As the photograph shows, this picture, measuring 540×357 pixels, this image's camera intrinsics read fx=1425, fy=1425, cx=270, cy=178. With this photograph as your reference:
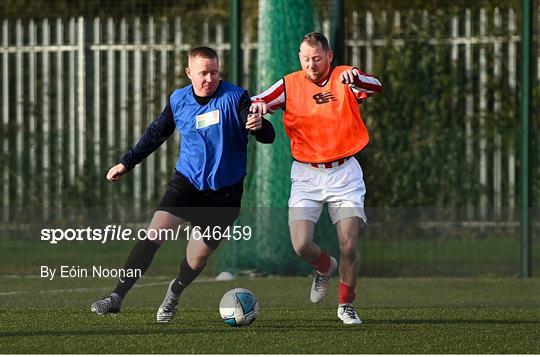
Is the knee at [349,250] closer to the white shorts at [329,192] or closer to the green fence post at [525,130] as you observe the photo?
the white shorts at [329,192]

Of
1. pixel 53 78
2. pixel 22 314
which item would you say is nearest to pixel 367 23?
pixel 53 78

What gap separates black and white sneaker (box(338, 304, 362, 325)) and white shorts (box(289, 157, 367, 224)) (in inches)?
22.7

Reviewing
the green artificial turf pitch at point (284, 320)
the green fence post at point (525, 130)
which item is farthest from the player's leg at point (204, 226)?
the green fence post at point (525, 130)

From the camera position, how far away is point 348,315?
362 inches

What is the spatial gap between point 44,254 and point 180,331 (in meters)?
6.30

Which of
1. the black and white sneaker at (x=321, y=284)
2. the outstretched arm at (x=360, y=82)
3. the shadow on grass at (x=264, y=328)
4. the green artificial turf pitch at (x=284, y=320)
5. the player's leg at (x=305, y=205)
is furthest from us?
the black and white sneaker at (x=321, y=284)

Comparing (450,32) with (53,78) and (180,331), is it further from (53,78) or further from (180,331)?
(180,331)

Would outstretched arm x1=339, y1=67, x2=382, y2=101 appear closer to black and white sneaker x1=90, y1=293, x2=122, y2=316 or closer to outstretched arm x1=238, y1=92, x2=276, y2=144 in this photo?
outstretched arm x1=238, y1=92, x2=276, y2=144

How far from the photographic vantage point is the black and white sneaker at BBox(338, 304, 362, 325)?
30.0 feet

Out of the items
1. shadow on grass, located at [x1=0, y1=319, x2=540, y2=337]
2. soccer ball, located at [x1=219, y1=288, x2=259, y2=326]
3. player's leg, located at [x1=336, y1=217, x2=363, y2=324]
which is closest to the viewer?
shadow on grass, located at [x1=0, y1=319, x2=540, y2=337]

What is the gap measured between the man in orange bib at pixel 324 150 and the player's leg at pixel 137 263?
87 cm

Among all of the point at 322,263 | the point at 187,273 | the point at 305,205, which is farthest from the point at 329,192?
the point at 187,273

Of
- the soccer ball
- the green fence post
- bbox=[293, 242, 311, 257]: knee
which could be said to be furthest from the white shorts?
the green fence post

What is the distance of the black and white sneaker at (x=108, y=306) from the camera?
9.11 metres
